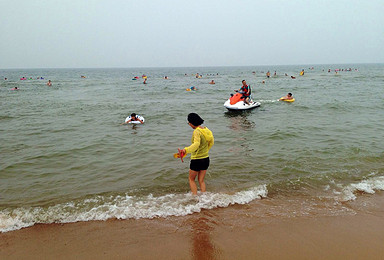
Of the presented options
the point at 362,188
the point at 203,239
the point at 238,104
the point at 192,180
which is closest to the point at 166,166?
the point at 192,180

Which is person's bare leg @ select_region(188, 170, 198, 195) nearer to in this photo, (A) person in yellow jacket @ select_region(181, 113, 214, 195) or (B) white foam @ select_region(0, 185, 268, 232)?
(A) person in yellow jacket @ select_region(181, 113, 214, 195)

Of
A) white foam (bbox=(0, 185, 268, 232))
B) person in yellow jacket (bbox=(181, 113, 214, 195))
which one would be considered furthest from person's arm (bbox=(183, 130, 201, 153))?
white foam (bbox=(0, 185, 268, 232))

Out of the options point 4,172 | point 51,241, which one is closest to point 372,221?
point 51,241

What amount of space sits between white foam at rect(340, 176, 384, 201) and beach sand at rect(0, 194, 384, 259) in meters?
0.53

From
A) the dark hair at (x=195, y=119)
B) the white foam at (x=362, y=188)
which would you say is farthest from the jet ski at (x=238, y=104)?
the dark hair at (x=195, y=119)

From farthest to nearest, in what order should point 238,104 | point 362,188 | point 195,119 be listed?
1. point 238,104
2. point 362,188
3. point 195,119

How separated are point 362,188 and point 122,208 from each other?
5.14m

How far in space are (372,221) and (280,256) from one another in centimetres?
202

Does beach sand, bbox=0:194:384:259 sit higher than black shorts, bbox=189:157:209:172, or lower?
lower

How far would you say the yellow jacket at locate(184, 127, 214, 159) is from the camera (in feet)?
15.2

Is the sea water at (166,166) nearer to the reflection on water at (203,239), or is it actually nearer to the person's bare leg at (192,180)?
the person's bare leg at (192,180)

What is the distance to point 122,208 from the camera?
16.3 ft

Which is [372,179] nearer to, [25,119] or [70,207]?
[70,207]

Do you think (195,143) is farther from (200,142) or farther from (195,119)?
(195,119)
